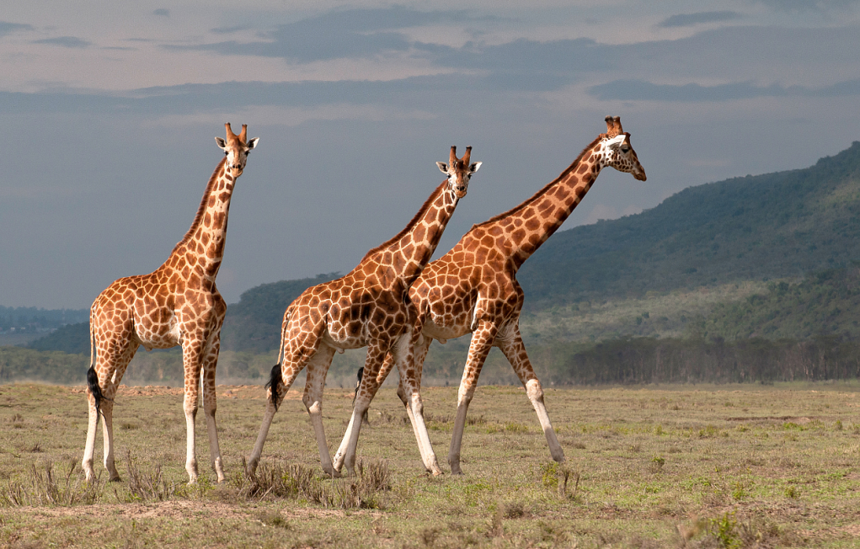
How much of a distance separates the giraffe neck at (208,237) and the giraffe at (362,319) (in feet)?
4.53

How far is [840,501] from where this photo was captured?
11.7 meters

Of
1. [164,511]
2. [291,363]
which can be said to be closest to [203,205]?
[291,363]

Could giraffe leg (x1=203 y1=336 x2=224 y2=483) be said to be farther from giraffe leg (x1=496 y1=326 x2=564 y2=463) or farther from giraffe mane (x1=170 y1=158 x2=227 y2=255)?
giraffe leg (x1=496 y1=326 x2=564 y2=463)

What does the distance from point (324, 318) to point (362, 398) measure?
1346mm

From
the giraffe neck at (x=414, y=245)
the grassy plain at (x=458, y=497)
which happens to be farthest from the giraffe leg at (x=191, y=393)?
the giraffe neck at (x=414, y=245)

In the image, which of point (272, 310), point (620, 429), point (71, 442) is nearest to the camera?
point (71, 442)

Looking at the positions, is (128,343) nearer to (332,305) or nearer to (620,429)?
(332,305)

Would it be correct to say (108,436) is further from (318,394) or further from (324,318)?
(324,318)

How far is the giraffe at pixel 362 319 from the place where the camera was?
Answer: 13383 mm

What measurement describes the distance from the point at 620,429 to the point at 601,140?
11690mm

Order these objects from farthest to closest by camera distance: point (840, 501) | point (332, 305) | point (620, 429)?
1. point (620, 429)
2. point (332, 305)
3. point (840, 501)

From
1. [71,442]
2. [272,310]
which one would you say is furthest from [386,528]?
[272,310]

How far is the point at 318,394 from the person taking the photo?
13.7 metres

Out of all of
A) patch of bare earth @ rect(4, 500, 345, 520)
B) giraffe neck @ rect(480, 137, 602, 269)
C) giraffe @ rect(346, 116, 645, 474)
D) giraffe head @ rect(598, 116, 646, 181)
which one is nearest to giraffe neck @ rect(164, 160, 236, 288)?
giraffe @ rect(346, 116, 645, 474)
